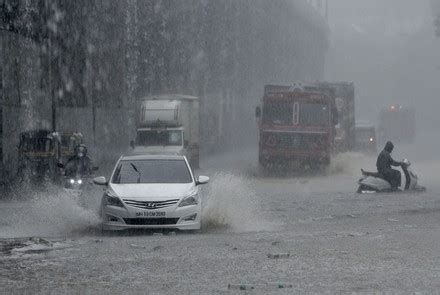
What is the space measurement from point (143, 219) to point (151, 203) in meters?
0.28

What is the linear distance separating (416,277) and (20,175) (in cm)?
2240

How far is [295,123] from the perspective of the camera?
41.8 meters

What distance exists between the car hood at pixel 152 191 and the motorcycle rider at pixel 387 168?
11818 millimetres

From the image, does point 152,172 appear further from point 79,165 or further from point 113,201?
point 79,165

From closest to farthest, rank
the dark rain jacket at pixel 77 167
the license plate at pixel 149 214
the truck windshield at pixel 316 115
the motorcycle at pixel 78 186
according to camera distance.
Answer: the license plate at pixel 149 214 < the motorcycle at pixel 78 186 < the dark rain jacket at pixel 77 167 < the truck windshield at pixel 316 115

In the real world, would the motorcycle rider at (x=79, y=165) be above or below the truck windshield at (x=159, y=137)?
above

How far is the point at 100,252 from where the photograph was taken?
16.2m

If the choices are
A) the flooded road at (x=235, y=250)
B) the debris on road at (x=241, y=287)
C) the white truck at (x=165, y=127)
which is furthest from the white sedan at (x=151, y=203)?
the white truck at (x=165, y=127)

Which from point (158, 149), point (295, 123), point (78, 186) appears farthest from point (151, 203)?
point (158, 149)

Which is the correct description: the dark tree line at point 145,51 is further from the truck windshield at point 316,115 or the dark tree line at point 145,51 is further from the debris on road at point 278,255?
the debris on road at point 278,255

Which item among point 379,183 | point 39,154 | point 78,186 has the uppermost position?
point 78,186

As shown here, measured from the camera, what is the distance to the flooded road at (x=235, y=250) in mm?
12898

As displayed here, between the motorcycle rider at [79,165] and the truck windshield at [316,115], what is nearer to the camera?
the motorcycle rider at [79,165]

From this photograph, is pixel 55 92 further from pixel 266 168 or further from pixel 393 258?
pixel 393 258
